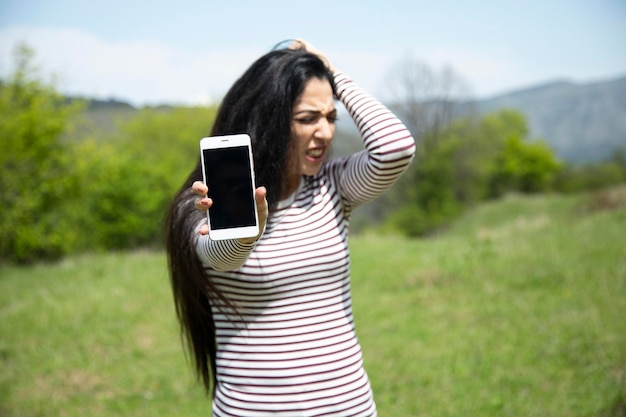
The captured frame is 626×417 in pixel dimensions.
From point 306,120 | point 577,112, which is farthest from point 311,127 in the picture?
point 577,112

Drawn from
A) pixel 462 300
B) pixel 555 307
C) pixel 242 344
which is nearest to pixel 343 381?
pixel 242 344

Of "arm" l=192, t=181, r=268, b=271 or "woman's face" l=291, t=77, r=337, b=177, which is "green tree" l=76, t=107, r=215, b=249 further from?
"arm" l=192, t=181, r=268, b=271

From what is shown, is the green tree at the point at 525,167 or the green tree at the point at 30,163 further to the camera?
the green tree at the point at 525,167

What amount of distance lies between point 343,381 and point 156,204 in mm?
23093

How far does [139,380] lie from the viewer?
5.88 meters

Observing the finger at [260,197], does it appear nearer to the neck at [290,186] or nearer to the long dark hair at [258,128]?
the long dark hair at [258,128]

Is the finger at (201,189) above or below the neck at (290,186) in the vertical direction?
above

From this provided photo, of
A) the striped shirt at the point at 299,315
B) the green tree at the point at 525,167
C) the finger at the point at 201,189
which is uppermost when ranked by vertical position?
the finger at the point at 201,189

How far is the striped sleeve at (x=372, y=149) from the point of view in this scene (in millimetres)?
2029

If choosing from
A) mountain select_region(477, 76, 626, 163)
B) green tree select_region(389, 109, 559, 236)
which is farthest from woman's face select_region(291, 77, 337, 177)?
mountain select_region(477, 76, 626, 163)

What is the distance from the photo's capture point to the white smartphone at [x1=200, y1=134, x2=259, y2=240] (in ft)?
5.31

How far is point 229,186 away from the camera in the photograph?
5.38 ft

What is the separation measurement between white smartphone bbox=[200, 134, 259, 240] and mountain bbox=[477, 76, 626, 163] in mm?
84092

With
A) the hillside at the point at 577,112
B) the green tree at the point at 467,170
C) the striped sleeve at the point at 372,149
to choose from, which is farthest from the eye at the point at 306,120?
the hillside at the point at 577,112
